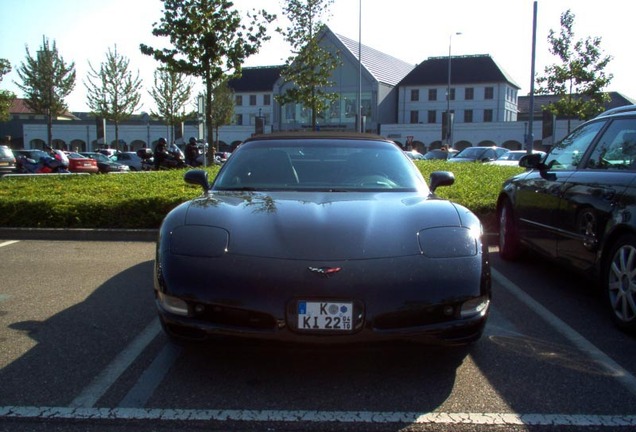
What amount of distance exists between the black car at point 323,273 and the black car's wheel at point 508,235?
9.99 ft

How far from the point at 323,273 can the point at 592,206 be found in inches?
102

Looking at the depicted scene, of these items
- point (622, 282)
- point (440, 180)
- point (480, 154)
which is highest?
point (440, 180)

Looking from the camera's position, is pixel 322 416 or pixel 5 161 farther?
pixel 5 161

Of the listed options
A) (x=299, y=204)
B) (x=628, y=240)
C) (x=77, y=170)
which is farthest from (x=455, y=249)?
(x=77, y=170)

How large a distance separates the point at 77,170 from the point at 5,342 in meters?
24.9

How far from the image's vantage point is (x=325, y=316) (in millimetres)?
2787

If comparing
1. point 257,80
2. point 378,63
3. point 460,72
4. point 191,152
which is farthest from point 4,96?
point 460,72

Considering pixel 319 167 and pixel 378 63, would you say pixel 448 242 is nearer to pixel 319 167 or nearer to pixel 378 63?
pixel 319 167

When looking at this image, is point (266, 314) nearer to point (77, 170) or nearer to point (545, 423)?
point (545, 423)

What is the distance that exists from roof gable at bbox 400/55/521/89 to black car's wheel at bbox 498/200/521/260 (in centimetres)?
6716

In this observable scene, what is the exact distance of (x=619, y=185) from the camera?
4043 millimetres

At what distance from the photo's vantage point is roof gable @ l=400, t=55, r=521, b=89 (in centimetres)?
6944

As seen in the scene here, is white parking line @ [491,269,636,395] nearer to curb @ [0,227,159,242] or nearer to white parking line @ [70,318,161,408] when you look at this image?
white parking line @ [70,318,161,408]

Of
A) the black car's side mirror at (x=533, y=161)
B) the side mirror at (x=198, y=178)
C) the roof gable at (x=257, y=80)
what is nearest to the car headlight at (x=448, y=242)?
the side mirror at (x=198, y=178)
